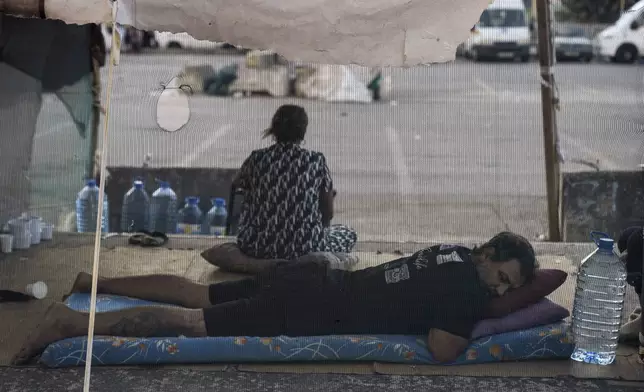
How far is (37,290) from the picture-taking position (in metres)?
4.57

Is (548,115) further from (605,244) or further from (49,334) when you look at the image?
(49,334)

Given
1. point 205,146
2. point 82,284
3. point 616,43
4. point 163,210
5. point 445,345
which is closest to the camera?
point 445,345

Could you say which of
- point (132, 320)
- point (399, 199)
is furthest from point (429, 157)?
point (132, 320)

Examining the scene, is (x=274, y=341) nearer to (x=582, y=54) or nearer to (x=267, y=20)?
(x=267, y=20)

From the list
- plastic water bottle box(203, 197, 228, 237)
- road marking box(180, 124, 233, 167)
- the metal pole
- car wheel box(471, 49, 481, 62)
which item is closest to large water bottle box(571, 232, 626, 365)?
car wheel box(471, 49, 481, 62)

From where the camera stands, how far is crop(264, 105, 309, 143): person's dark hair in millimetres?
4738

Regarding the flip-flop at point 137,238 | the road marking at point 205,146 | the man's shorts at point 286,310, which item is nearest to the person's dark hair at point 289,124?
the road marking at point 205,146

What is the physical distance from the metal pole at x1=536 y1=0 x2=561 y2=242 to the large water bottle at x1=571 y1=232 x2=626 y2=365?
193 cm

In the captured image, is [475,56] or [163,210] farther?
[163,210]

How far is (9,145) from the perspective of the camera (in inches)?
199

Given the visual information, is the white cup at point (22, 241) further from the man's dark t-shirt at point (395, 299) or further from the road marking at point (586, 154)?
the road marking at point (586, 154)

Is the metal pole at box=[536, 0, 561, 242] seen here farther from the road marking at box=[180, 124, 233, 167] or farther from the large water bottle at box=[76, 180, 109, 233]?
the large water bottle at box=[76, 180, 109, 233]

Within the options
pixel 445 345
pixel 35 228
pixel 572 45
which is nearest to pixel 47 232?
pixel 35 228

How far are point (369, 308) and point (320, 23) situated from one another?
136 centimetres
